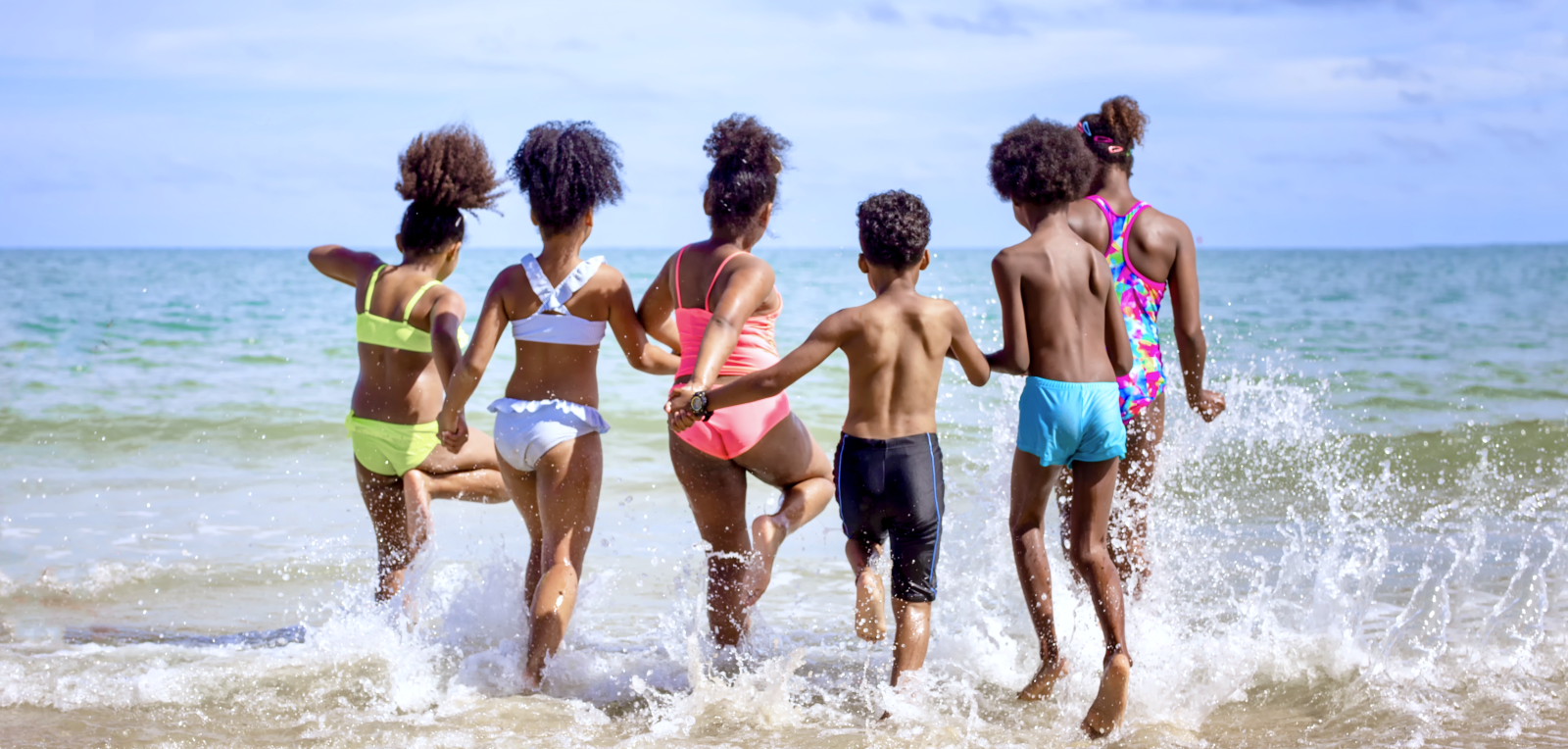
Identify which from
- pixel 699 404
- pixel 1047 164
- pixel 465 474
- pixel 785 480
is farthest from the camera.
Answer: pixel 465 474

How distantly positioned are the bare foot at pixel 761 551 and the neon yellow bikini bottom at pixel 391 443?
4.58 feet

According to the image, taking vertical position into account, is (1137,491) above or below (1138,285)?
below

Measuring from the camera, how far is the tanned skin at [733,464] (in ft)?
12.1

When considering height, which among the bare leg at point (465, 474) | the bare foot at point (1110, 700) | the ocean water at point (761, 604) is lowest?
the ocean water at point (761, 604)

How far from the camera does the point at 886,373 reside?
356 cm

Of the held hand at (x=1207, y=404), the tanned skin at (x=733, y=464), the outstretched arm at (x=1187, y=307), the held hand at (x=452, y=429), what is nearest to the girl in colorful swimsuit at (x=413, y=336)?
the held hand at (x=452, y=429)

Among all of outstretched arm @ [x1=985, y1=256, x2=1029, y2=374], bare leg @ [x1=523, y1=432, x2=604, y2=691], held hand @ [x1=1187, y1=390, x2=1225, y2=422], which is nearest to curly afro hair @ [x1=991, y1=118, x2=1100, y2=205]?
outstretched arm @ [x1=985, y1=256, x2=1029, y2=374]

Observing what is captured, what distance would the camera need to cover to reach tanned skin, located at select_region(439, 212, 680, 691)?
3869 mm

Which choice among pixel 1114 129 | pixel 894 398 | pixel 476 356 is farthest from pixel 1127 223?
pixel 476 356

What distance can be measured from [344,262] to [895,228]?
2.39m

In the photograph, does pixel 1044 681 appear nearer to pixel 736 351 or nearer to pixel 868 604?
pixel 868 604

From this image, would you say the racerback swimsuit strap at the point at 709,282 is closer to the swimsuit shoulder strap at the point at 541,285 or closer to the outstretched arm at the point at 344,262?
the swimsuit shoulder strap at the point at 541,285

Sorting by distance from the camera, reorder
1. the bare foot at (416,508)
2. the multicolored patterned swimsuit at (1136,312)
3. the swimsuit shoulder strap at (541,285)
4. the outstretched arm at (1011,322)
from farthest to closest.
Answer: the bare foot at (416,508), the multicolored patterned swimsuit at (1136,312), the swimsuit shoulder strap at (541,285), the outstretched arm at (1011,322)

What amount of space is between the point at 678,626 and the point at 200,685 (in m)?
1.80
